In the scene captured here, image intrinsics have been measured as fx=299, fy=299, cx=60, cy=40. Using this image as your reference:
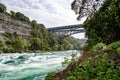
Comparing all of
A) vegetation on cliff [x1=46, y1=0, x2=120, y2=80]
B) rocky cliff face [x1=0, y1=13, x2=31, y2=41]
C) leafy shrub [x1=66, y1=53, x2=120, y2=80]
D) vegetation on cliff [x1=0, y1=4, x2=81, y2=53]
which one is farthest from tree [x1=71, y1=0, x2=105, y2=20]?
rocky cliff face [x1=0, y1=13, x2=31, y2=41]

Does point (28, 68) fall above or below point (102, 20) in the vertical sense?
below

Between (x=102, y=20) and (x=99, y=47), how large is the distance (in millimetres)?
7835

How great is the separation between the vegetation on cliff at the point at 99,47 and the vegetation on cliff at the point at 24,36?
6493 centimetres

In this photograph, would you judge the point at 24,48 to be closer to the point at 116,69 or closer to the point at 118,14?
the point at 118,14

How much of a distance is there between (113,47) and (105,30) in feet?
30.9

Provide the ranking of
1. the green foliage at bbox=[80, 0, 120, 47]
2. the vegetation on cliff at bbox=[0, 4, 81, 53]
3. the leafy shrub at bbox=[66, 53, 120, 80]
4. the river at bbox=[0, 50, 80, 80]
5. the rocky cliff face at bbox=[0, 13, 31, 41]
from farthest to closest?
1. the rocky cliff face at bbox=[0, 13, 31, 41]
2. the vegetation on cliff at bbox=[0, 4, 81, 53]
3. the green foliage at bbox=[80, 0, 120, 47]
4. the river at bbox=[0, 50, 80, 80]
5. the leafy shrub at bbox=[66, 53, 120, 80]

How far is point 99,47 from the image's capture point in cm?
1399

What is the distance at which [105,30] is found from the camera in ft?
67.8

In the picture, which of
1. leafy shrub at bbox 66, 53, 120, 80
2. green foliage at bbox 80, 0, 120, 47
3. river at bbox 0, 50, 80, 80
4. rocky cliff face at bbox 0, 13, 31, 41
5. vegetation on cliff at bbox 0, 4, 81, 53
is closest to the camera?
leafy shrub at bbox 66, 53, 120, 80

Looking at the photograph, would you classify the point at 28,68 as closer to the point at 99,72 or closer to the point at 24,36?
the point at 99,72

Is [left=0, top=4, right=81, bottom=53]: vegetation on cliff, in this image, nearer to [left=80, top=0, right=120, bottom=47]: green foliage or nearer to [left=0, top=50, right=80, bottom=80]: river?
[left=0, top=50, right=80, bottom=80]: river

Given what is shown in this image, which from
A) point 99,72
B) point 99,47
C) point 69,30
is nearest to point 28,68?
point 99,47

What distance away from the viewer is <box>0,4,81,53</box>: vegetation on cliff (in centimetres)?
10062

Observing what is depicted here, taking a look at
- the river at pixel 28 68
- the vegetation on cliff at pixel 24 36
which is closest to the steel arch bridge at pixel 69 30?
the vegetation on cliff at pixel 24 36
